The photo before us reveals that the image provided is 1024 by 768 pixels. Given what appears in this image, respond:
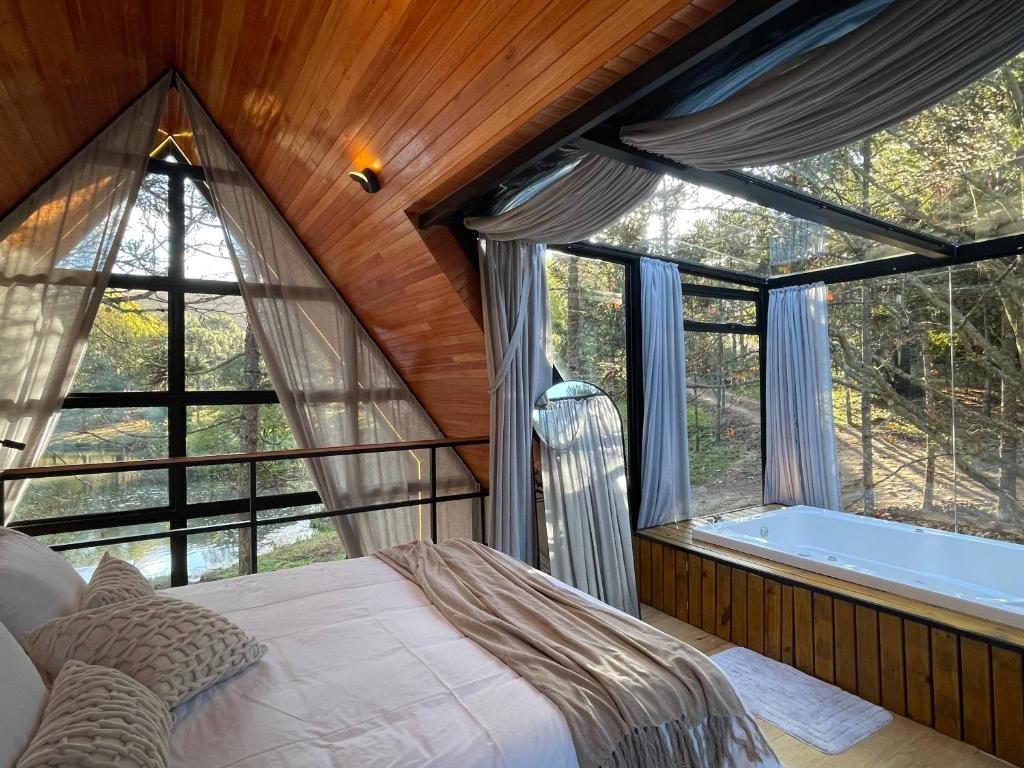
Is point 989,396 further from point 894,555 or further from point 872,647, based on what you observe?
point 872,647

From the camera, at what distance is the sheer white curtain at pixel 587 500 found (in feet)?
9.93

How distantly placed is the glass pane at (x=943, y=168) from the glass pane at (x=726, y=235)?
0.51 m

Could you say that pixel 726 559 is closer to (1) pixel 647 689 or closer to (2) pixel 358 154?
(1) pixel 647 689

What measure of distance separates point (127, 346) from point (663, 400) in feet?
11.0

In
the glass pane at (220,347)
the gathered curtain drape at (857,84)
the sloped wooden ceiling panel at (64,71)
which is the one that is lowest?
the glass pane at (220,347)

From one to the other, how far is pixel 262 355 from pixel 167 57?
5.75 ft

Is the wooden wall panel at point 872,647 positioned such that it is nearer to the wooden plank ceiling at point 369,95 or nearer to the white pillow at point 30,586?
the wooden plank ceiling at point 369,95

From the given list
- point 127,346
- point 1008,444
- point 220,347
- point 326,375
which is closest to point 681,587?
point 1008,444

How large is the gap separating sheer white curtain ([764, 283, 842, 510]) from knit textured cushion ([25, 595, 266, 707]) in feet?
12.8

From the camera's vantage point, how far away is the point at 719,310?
4.28m

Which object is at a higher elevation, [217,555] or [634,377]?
[634,377]

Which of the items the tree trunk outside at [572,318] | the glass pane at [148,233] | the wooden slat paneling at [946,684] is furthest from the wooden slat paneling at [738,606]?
the glass pane at [148,233]

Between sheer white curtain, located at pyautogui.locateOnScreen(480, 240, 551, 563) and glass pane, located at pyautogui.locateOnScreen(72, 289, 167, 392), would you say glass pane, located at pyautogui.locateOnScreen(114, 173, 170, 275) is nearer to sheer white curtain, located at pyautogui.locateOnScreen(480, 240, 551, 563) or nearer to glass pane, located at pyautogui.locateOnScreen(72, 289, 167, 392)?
glass pane, located at pyautogui.locateOnScreen(72, 289, 167, 392)

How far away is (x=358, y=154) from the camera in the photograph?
2.60 meters
